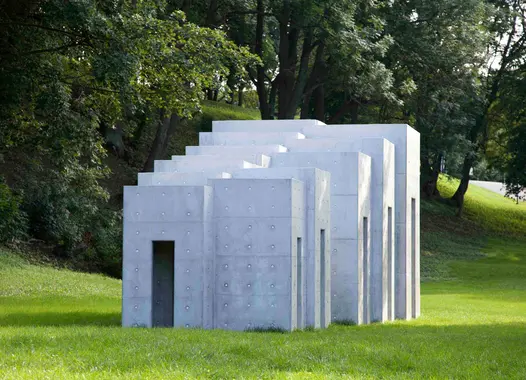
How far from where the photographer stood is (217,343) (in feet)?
54.0

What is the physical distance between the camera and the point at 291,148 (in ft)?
90.5

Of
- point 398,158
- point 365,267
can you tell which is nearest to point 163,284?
point 365,267

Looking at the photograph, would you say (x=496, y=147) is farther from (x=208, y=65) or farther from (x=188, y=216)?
(x=188, y=216)

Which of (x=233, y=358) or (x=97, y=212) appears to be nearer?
(x=233, y=358)

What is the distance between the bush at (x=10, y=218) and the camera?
2894 cm

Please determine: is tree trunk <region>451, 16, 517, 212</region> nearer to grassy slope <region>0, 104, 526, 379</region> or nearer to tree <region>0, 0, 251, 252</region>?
grassy slope <region>0, 104, 526, 379</region>

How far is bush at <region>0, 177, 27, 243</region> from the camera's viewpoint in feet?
94.9

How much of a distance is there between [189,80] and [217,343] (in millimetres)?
14217

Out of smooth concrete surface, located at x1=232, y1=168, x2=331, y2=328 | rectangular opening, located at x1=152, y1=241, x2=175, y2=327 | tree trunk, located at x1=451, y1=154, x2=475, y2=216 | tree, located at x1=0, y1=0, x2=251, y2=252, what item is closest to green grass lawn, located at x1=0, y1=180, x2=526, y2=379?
smooth concrete surface, located at x1=232, y1=168, x2=331, y2=328

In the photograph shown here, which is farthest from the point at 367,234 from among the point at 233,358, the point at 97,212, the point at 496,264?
the point at 496,264

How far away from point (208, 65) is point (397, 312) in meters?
9.08

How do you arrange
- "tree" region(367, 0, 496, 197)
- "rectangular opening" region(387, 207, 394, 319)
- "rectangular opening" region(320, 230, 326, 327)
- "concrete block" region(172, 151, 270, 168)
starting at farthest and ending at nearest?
"tree" region(367, 0, 496, 197)
"rectangular opening" region(387, 207, 394, 319)
"concrete block" region(172, 151, 270, 168)
"rectangular opening" region(320, 230, 326, 327)

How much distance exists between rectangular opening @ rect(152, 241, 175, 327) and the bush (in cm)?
683

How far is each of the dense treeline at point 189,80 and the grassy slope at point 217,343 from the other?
10.7 ft
